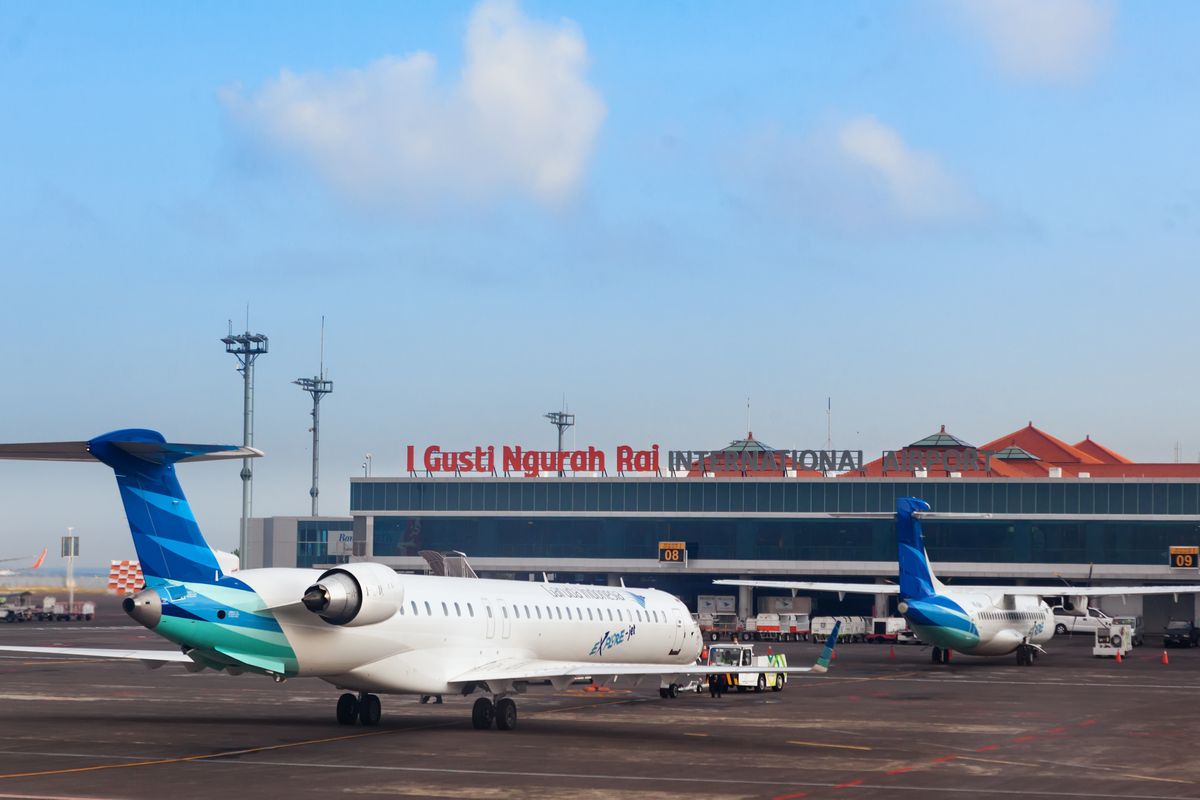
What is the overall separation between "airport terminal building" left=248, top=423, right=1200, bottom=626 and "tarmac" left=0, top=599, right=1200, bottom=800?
1875 inches

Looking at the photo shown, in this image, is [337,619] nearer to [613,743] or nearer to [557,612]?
[613,743]

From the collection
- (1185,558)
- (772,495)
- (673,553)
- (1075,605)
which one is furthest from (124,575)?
(1185,558)

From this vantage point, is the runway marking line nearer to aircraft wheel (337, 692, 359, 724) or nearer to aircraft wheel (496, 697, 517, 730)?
aircraft wheel (496, 697, 517, 730)

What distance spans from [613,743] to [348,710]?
647cm

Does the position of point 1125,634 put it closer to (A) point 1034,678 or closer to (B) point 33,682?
(A) point 1034,678

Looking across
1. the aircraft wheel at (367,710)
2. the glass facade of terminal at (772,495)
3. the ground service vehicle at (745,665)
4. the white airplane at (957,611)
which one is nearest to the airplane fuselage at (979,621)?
the white airplane at (957,611)

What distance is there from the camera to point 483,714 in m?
32.7

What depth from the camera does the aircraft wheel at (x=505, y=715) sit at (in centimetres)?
3234

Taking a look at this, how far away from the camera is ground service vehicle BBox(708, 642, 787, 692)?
44.4 m

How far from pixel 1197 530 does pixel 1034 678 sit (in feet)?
Answer: 153

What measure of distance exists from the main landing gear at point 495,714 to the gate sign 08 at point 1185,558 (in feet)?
236

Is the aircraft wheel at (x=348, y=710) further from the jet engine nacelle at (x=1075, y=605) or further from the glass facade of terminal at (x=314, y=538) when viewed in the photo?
the glass facade of terminal at (x=314, y=538)

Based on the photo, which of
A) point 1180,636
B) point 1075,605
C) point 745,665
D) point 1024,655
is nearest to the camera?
point 745,665

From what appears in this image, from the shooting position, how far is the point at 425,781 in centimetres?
2428
